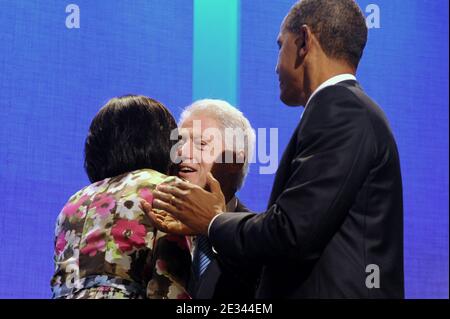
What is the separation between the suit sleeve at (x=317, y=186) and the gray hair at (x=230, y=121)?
2.90 feet

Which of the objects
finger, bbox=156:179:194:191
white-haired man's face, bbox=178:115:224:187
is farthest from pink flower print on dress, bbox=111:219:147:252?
white-haired man's face, bbox=178:115:224:187

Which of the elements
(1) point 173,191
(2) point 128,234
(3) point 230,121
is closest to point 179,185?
(1) point 173,191

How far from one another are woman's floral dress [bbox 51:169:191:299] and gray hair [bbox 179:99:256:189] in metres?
0.63

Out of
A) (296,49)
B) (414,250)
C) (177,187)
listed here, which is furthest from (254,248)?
(414,250)

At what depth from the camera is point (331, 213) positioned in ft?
5.01

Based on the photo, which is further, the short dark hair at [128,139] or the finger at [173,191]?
the short dark hair at [128,139]

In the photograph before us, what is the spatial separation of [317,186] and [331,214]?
0.06 meters

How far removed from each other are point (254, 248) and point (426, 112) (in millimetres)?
1568

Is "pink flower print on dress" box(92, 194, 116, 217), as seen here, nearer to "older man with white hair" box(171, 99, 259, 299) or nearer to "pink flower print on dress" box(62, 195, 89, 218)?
"pink flower print on dress" box(62, 195, 89, 218)

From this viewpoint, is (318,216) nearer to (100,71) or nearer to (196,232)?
(196,232)

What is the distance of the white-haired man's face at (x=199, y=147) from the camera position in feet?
7.76
